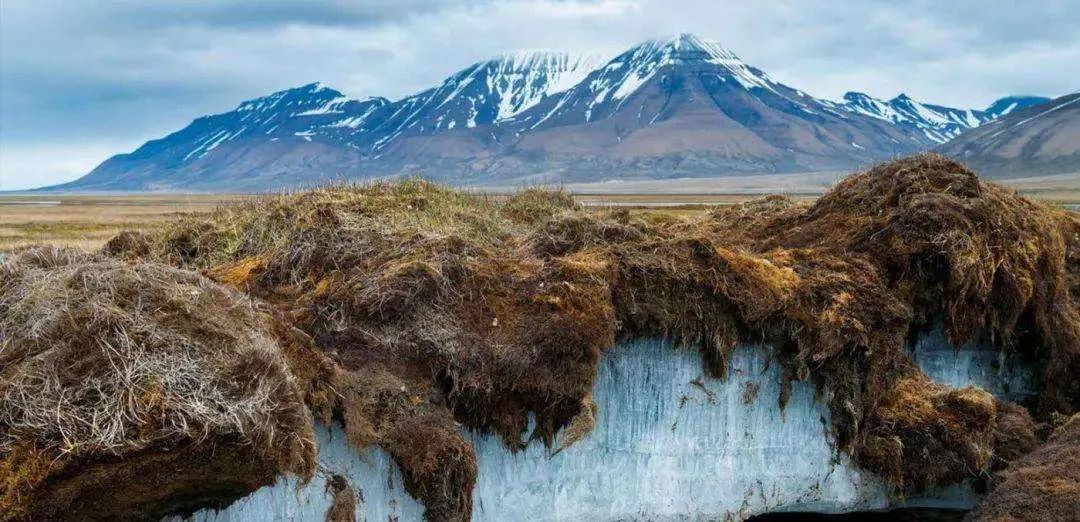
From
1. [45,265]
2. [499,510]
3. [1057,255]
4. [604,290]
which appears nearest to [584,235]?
[604,290]

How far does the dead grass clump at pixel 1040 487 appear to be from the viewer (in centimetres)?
962

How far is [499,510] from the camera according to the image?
10.6 metres

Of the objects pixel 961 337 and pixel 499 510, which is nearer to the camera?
pixel 499 510

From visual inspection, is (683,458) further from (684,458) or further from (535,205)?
(535,205)

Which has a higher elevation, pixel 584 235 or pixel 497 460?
pixel 584 235

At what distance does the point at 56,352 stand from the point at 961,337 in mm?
12345

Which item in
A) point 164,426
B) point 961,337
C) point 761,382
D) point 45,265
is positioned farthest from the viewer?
point 961,337

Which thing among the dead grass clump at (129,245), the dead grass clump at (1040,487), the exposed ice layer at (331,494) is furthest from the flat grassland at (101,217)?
the dead grass clump at (1040,487)

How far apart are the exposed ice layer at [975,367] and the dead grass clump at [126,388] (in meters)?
10.2

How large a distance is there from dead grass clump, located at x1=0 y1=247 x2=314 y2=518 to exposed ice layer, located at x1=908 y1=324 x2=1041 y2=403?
402 inches

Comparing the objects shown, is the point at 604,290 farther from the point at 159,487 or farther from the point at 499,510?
the point at 159,487

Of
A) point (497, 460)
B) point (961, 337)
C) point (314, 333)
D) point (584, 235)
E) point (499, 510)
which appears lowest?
point (499, 510)

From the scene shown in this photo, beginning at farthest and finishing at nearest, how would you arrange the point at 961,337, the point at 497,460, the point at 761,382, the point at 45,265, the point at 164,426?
1. the point at 961,337
2. the point at 761,382
3. the point at 497,460
4. the point at 45,265
5. the point at 164,426

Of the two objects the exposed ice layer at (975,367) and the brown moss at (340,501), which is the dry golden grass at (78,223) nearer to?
the brown moss at (340,501)
